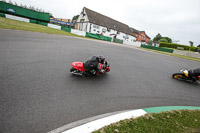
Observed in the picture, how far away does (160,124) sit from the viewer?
7.58 ft

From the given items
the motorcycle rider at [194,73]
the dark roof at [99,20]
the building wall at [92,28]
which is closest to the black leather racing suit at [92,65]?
the motorcycle rider at [194,73]

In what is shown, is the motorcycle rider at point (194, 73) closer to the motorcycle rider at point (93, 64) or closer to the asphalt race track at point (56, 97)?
the asphalt race track at point (56, 97)

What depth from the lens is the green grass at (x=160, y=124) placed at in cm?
206

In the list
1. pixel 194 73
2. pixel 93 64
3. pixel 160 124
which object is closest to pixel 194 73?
pixel 194 73

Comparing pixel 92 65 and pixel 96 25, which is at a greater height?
pixel 96 25

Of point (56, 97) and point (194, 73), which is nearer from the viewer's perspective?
point (56, 97)

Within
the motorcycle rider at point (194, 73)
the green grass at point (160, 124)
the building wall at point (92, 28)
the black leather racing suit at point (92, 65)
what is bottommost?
the green grass at point (160, 124)

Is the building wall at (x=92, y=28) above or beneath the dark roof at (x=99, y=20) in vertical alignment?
beneath

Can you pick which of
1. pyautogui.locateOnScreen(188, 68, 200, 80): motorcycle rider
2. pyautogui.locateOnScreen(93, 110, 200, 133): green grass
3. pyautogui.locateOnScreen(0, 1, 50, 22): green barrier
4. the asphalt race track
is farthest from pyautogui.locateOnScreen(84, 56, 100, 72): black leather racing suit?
pyautogui.locateOnScreen(0, 1, 50, 22): green barrier

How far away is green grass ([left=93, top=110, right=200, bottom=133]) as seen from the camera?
2.06 meters

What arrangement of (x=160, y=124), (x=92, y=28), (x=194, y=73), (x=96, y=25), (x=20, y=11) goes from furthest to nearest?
(x=96, y=25)
(x=92, y=28)
(x=20, y=11)
(x=194, y=73)
(x=160, y=124)

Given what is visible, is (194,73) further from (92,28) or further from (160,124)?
(92,28)

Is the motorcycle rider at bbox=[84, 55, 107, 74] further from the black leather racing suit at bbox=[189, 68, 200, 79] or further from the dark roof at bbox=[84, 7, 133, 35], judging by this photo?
the dark roof at bbox=[84, 7, 133, 35]

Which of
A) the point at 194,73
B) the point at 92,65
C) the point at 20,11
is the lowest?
the point at 194,73
